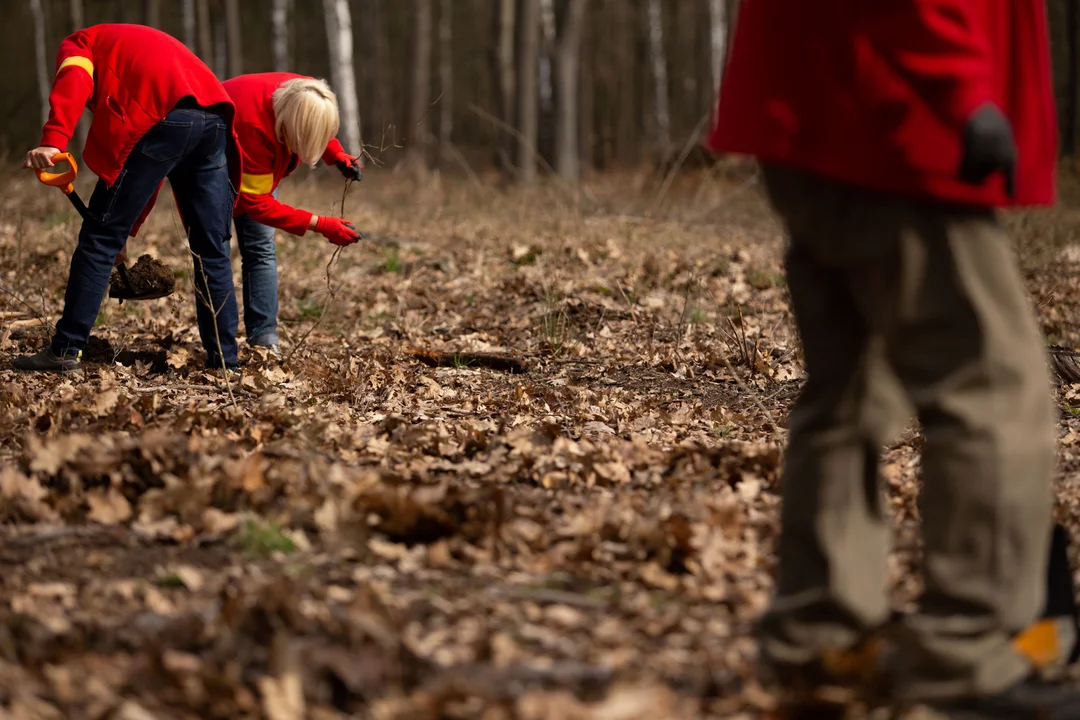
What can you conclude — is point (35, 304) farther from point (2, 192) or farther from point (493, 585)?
point (493, 585)

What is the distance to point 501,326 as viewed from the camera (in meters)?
7.34

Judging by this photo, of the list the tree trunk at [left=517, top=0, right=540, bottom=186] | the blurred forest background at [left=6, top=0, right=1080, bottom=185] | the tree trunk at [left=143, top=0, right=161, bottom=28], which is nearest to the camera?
the tree trunk at [left=517, top=0, right=540, bottom=186]

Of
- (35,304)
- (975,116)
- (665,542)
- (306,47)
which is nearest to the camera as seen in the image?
(975,116)

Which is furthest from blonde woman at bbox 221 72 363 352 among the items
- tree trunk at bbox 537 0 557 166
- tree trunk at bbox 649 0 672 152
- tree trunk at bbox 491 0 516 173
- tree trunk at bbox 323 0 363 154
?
tree trunk at bbox 649 0 672 152

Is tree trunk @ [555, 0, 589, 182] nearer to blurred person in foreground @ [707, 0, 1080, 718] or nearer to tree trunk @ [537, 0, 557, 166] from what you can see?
tree trunk @ [537, 0, 557, 166]

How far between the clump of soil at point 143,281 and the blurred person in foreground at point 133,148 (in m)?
0.31

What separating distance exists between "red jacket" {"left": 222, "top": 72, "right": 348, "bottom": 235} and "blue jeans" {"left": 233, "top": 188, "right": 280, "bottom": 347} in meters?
0.35

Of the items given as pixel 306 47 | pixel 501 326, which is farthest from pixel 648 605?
pixel 306 47

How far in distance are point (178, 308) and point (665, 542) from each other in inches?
204

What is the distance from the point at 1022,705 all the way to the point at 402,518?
1701mm

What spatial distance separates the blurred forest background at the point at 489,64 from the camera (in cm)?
1752

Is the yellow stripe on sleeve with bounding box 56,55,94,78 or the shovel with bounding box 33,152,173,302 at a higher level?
the yellow stripe on sleeve with bounding box 56,55,94,78

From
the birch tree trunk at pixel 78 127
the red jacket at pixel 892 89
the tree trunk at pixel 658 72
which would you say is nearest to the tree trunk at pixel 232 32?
the birch tree trunk at pixel 78 127

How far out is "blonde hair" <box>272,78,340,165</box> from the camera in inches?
206
